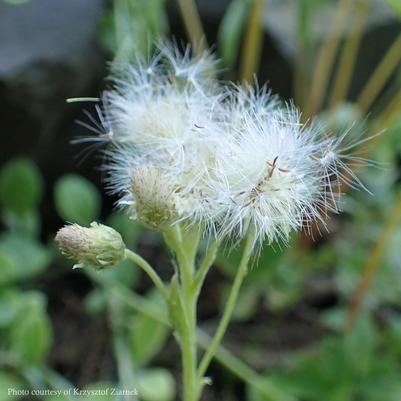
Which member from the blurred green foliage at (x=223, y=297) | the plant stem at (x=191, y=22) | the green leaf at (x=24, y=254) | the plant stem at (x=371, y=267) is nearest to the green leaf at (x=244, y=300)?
the blurred green foliage at (x=223, y=297)

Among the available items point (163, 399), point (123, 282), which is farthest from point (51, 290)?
point (163, 399)

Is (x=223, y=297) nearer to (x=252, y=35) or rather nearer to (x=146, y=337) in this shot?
(x=146, y=337)

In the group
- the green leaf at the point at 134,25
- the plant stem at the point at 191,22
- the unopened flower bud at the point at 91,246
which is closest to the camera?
the unopened flower bud at the point at 91,246

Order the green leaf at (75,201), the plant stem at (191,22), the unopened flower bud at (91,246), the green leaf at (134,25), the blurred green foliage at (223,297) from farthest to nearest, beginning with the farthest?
the plant stem at (191,22)
the green leaf at (75,201)
the blurred green foliage at (223,297)
the green leaf at (134,25)
the unopened flower bud at (91,246)

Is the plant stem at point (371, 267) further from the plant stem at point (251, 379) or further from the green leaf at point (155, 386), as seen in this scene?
the green leaf at point (155, 386)

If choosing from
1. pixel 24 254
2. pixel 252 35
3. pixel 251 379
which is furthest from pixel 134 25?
pixel 251 379

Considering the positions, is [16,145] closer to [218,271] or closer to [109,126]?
[218,271]
